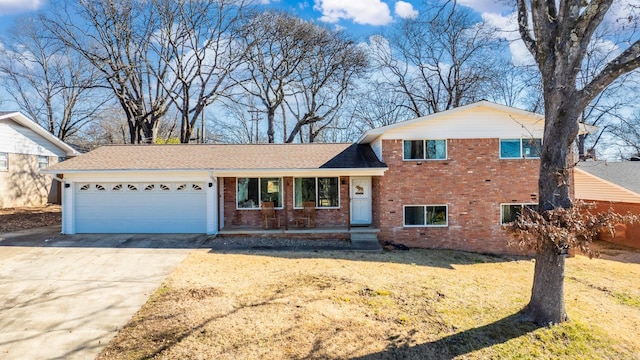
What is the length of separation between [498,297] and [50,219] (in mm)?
18580

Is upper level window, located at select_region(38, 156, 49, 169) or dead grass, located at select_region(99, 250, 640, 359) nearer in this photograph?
dead grass, located at select_region(99, 250, 640, 359)

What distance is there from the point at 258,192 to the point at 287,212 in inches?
54.9

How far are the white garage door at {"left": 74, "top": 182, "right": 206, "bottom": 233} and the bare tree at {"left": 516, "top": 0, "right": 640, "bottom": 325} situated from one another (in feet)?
34.5

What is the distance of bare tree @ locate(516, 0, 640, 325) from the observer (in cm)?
553

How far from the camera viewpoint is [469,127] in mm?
12016

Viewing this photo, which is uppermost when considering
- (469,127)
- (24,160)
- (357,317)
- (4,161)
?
(469,127)

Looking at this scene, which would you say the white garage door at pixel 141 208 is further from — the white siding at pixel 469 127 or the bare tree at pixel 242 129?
the bare tree at pixel 242 129

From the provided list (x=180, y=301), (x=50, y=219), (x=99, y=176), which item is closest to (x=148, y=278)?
(x=180, y=301)

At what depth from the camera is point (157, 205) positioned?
40.6ft

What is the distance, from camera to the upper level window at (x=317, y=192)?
13.1 metres

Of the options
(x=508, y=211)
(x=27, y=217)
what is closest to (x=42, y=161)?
(x=27, y=217)

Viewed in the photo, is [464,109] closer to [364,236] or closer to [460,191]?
[460,191]

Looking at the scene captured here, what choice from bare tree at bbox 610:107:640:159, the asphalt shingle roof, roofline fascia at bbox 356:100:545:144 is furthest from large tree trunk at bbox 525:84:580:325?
bare tree at bbox 610:107:640:159

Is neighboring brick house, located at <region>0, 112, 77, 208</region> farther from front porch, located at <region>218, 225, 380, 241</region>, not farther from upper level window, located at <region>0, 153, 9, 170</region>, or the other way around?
front porch, located at <region>218, 225, 380, 241</region>
